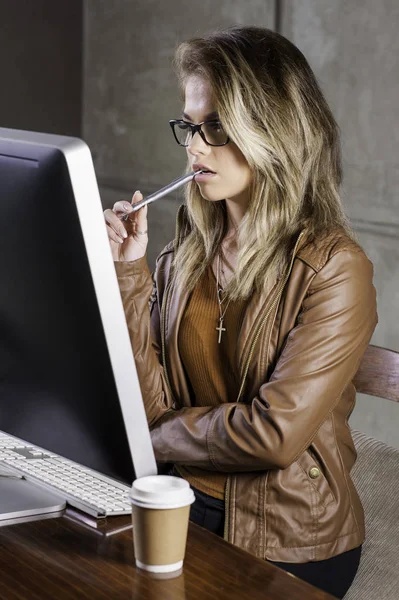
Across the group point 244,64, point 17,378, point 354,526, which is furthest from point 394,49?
point 17,378

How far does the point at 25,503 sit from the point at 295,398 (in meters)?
0.49

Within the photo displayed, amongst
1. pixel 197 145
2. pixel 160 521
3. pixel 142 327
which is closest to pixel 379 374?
pixel 142 327

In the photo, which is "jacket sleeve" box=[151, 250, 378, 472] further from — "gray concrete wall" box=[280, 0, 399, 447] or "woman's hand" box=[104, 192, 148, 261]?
"gray concrete wall" box=[280, 0, 399, 447]

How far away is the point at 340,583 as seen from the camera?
5.36ft

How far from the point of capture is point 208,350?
5.65 ft

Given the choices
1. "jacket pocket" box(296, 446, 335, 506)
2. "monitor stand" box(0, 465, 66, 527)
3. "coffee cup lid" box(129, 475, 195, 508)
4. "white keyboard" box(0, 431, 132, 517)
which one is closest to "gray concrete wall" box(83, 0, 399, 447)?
"jacket pocket" box(296, 446, 335, 506)

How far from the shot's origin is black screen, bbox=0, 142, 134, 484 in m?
0.97

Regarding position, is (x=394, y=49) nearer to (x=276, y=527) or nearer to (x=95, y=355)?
(x=276, y=527)

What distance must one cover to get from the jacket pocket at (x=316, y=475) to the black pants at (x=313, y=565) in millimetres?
107

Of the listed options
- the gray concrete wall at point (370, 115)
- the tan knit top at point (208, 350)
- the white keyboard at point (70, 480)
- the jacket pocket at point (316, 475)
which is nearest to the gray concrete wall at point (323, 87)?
the gray concrete wall at point (370, 115)

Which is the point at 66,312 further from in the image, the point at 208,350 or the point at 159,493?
the point at 208,350

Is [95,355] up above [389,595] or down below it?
above

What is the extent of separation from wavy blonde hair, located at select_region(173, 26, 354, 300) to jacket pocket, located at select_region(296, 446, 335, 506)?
296 millimetres

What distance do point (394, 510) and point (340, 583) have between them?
290mm
